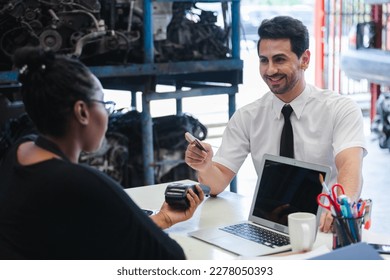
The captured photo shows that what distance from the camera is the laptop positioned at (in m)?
2.01

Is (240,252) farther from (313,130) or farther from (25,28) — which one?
(25,28)

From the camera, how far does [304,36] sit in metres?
2.62

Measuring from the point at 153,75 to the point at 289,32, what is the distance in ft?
5.33

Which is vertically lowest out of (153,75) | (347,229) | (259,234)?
(259,234)

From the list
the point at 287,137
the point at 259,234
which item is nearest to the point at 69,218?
the point at 259,234

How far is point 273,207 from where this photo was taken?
7.11ft

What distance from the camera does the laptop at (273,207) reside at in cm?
201

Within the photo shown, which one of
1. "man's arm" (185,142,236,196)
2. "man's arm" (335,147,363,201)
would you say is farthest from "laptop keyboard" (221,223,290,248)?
"man's arm" (185,142,236,196)

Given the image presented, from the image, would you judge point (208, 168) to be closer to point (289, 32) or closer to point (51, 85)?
point (289, 32)

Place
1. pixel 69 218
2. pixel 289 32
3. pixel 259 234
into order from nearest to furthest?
pixel 69 218
pixel 259 234
pixel 289 32

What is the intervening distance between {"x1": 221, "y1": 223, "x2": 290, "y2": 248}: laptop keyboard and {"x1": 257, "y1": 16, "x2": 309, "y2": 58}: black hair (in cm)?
76

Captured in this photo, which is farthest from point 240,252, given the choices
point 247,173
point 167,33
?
point 247,173

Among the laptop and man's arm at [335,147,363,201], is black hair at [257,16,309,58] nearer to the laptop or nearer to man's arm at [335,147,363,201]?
man's arm at [335,147,363,201]
